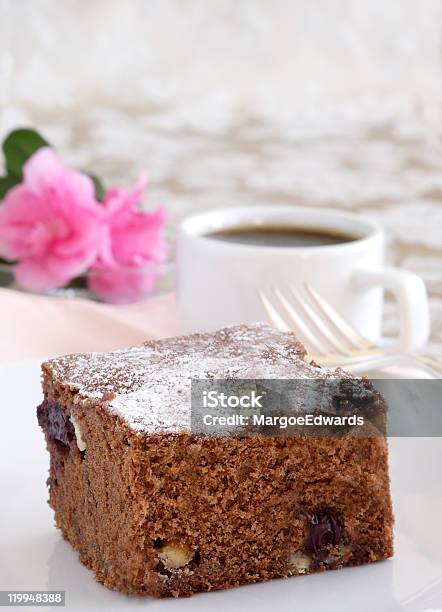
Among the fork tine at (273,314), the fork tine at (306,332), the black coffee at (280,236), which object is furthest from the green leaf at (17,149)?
the fork tine at (306,332)

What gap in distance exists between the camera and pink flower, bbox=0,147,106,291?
2998 millimetres

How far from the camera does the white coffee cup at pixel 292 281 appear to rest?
95.7 inches

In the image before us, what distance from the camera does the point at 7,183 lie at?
131 inches

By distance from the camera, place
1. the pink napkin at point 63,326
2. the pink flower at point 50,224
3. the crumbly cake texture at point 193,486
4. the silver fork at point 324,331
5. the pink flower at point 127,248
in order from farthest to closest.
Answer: the pink flower at point 127,248
the pink flower at point 50,224
the pink napkin at point 63,326
the silver fork at point 324,331
the crumbly cake texture at point 193,486

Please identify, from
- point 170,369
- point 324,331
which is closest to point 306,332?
point 324,331

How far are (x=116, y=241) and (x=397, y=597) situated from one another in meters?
1.86

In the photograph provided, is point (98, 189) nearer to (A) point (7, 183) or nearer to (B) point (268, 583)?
(A) point (7, 183)

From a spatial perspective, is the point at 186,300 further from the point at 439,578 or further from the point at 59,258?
the point at 439,578

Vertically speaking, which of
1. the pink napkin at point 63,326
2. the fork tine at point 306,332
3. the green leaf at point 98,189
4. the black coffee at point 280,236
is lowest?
the pink napkin at point 63,326

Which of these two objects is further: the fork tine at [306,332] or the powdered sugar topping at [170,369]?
Answer: the fork tine at [306,332]

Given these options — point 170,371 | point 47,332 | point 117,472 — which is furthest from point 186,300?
point 117,472

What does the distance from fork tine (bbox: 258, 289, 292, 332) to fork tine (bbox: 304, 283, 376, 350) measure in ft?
0.31

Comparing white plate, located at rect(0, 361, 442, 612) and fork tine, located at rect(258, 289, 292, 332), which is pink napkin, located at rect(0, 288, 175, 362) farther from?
Answer: white plate, located at rect(0, 361, 442, 612)

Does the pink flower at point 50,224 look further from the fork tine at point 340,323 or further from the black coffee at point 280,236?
the fork tine at point 340,323
